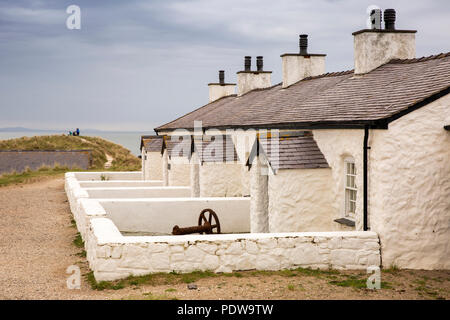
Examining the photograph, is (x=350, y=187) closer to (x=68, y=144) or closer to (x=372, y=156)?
(x=372, y=156)

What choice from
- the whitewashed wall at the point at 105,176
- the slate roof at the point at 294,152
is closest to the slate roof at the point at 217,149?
the slate roof at the point at 294,152

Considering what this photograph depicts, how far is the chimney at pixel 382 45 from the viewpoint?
1570 centimetres

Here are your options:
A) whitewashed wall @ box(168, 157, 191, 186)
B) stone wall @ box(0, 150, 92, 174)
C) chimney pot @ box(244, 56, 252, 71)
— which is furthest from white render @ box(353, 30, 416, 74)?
stone wall @ box(0, 150, 92, 174)

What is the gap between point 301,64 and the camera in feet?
74.3

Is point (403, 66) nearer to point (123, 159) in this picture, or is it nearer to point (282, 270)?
point (282, 270)

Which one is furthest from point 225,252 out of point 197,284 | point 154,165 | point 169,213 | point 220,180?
point 154,165

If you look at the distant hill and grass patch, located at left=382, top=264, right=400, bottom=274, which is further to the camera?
the distant hill

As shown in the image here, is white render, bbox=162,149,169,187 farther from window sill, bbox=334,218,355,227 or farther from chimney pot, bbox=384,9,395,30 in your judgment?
window sill, bbox=334,218,355,227

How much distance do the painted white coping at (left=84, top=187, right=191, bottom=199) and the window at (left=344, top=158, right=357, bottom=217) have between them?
8613mm

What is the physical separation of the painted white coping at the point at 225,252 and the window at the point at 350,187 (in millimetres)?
1688

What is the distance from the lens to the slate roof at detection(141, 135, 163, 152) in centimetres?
2714

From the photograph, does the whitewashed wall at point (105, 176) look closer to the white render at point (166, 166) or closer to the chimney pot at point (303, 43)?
the white render at point (166, 166)

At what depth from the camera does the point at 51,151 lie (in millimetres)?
48531
